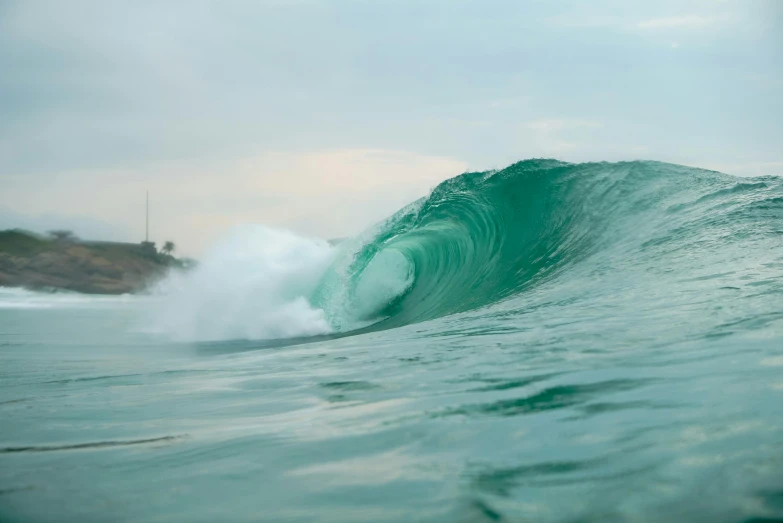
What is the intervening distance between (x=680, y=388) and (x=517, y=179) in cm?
1036

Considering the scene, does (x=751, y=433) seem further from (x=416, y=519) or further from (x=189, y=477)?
(x=189, y=477)

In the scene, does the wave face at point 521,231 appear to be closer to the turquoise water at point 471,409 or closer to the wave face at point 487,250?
the wave face at point 487,250

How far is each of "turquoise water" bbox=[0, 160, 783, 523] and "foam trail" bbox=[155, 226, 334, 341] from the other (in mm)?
322

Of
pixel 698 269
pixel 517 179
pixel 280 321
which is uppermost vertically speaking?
pixel 517 179

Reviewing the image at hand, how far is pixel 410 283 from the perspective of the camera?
463 inches

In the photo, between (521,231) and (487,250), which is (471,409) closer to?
(487,250)

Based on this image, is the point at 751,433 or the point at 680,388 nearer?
the point at 751,433

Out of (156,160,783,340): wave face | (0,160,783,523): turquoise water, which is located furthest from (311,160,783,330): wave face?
(0,160,783,523): turquoise water

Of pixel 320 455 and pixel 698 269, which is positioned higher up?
pixel 698 269

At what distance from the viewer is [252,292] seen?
10.5m

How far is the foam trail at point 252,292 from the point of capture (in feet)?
31.4

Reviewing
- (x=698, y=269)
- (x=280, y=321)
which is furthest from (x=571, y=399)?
(x=280, y=321)

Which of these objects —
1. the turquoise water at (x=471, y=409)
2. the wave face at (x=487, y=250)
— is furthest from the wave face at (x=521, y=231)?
the turquoise water at (x=471, y=409)

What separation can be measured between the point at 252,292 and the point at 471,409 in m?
7.92
